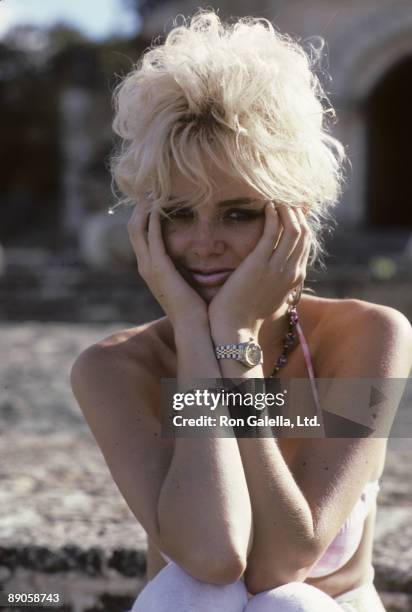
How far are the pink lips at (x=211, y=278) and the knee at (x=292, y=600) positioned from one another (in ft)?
2.36

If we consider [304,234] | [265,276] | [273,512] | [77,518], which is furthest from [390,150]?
[273,512]

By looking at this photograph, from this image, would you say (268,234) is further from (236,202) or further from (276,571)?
(276,571)

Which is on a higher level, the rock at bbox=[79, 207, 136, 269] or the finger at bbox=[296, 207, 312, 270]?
the finger at bbox=[296, 207, 312, 270]

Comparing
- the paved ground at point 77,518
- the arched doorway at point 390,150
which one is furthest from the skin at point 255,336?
the arched doorway at point 390,150

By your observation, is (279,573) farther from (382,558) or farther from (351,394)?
(382,558)

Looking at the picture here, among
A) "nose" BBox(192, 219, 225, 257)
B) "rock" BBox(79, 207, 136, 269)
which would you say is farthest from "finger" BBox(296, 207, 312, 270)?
→ "rock" BBox(79, 207, 136, 269)

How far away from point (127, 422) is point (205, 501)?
0.30 metres

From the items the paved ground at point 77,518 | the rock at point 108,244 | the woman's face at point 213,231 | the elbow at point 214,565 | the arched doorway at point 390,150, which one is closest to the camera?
the elbow at point 214,565

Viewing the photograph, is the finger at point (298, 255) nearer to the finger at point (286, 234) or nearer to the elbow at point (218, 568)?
the finger at point (286, 234)

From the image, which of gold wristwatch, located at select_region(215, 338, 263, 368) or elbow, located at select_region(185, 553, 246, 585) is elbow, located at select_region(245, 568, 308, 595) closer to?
elbow, located at select_region(185, 553, 246, 585)

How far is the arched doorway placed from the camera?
1903 centimetres

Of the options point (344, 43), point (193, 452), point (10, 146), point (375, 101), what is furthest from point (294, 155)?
point (10, 146)

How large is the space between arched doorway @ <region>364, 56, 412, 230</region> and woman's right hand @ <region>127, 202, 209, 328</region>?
16.4m

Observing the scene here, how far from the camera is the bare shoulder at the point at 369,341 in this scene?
213cm
